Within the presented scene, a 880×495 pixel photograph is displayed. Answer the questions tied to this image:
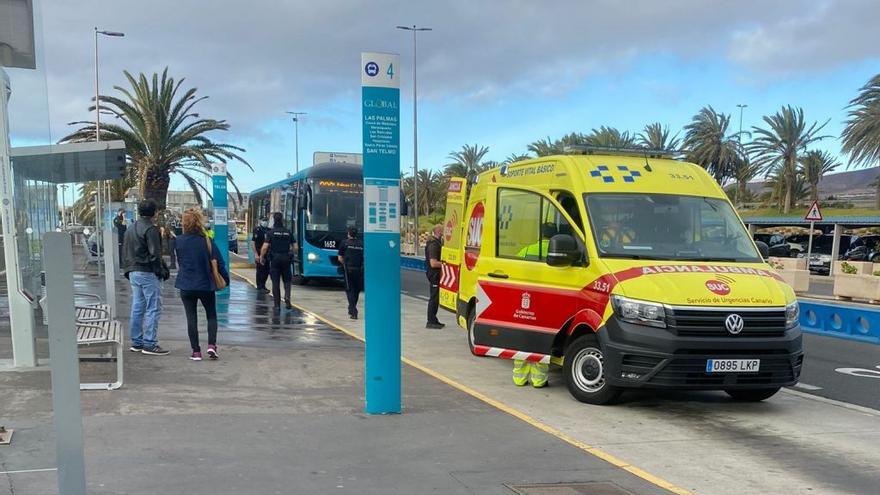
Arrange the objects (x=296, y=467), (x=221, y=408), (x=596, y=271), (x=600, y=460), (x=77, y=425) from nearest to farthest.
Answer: (x=77, y=425)
(x=296, y=467)
(x=600, y=460)
(x=221, y=408)
(x=596, y=271)

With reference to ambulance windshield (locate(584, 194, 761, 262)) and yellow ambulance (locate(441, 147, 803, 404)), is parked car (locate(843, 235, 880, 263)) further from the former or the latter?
ambulance windshield (locate(584, 194, 761, 262))

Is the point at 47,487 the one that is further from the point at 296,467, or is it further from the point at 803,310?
the point at 803,310

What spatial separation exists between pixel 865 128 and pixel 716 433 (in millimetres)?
38576

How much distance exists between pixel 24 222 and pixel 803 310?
1275cm

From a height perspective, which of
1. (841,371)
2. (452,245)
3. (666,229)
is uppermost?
(666,229)

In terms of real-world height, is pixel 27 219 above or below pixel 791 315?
above

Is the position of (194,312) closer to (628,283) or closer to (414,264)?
(628,283)

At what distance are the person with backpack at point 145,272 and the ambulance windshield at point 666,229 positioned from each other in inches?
198

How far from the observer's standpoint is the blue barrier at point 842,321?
38.5 feet

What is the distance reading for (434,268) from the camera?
11805 mm

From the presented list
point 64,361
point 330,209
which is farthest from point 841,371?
point 330,209

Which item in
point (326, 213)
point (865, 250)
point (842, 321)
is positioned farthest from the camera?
point (865, 250)

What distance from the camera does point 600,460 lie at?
16.7 feet

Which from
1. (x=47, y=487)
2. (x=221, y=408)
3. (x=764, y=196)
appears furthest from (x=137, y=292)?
(x=764, y=196)
